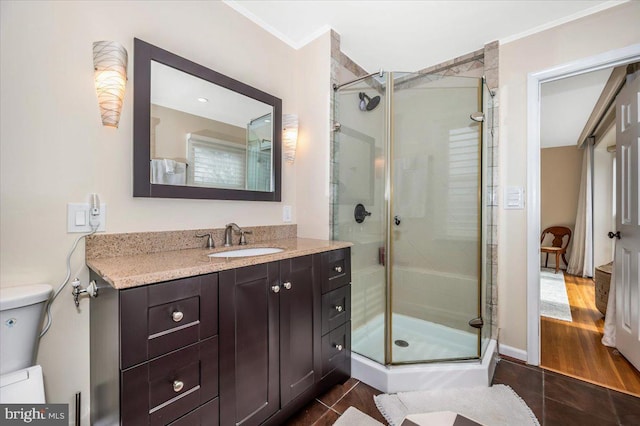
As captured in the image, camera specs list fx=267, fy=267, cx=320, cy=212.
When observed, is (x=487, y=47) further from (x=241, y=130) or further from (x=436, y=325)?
(x=436, y=325)

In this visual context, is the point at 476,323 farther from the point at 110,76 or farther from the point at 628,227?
the point at 110,76

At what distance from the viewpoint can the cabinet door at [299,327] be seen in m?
1.34

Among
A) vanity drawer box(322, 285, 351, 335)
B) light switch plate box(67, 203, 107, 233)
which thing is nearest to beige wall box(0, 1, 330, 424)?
light switch plate box(67, 203, 107, 233)

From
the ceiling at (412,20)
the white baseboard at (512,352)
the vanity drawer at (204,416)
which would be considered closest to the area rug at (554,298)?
the white baseboard at (512,352)

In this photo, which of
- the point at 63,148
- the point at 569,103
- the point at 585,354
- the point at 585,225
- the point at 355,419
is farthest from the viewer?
the point at 585,225

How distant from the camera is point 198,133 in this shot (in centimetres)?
156

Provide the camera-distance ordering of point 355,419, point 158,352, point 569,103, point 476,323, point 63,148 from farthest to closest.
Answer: point 569,103 < point 476,323 < point 355,419 < point 63,148 < point 158,352

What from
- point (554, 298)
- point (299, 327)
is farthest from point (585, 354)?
point (299, 327)

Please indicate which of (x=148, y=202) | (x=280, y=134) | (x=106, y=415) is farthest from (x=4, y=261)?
(x=280, y=134)

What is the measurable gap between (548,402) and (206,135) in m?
2.56

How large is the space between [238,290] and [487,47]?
105 inches

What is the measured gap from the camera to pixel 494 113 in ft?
7.02

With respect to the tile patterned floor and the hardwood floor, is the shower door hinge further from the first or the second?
the hardwood floor

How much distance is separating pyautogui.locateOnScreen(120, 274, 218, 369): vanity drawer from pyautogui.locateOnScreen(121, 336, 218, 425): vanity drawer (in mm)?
38
